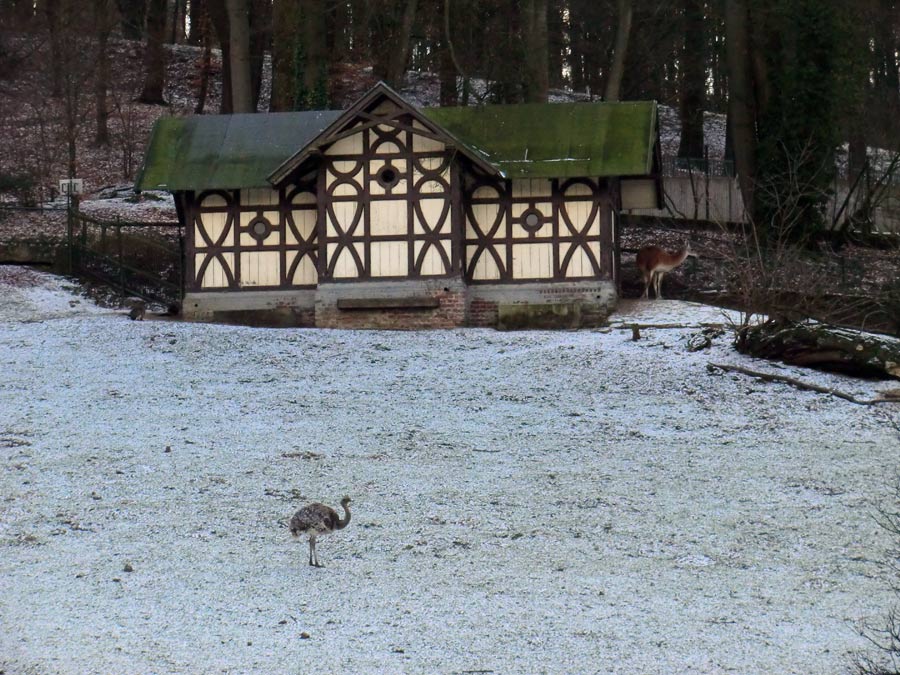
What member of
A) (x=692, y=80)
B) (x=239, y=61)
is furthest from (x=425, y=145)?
(x=692, y=80)

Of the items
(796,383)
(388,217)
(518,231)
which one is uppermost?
(388,217)

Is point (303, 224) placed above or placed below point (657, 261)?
above

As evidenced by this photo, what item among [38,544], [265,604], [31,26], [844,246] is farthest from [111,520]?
[31,26]

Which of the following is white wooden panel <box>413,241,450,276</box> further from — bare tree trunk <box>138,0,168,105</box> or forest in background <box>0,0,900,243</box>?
bare tree trunk <box>138,0,168,105</box>

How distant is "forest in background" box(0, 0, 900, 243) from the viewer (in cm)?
2789

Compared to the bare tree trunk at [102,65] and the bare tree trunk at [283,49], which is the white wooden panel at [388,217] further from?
the bare tree trunk at [102,65]

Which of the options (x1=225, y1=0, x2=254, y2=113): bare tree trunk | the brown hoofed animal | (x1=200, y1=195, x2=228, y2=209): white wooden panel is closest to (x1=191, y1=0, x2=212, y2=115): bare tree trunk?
(x1=225, y1=0, x2=254, y2=113): bare tree trunk

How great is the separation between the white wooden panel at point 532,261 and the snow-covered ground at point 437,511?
11.2 ft

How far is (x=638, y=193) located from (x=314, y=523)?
1532 cm

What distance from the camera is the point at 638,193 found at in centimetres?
2428

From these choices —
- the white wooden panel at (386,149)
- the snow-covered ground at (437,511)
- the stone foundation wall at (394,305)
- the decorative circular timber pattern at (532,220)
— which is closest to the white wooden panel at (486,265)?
the decorative circular timber pattern at (532,220)

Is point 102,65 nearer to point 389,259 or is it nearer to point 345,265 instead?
point 345,265

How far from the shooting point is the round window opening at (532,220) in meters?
22.0

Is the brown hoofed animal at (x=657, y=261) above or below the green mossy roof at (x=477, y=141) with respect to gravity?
below
